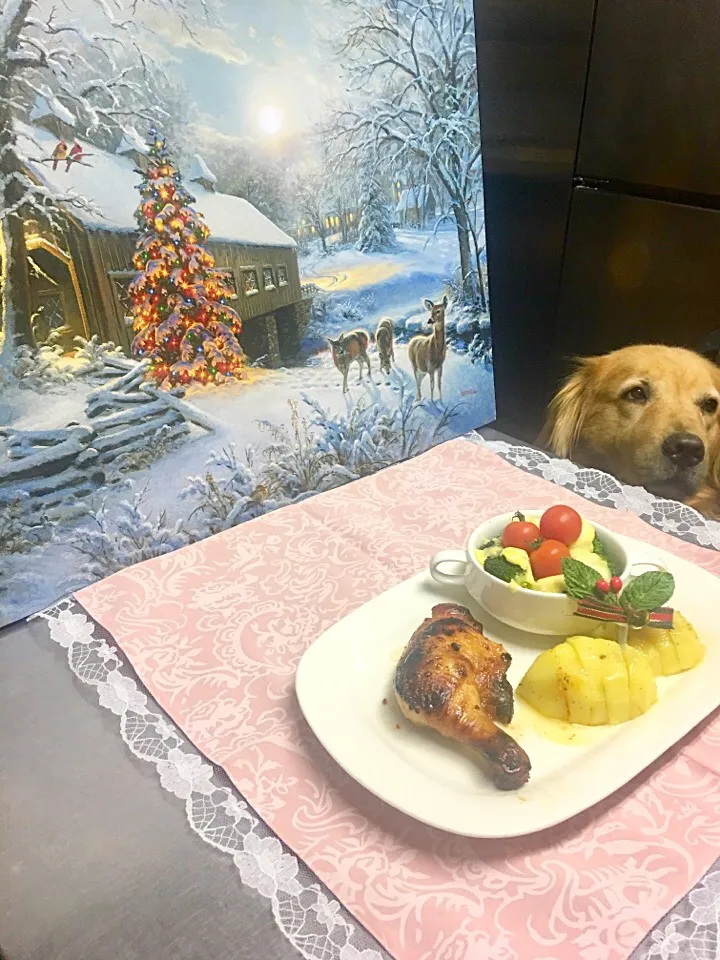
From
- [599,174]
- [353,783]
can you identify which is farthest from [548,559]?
[599,174]

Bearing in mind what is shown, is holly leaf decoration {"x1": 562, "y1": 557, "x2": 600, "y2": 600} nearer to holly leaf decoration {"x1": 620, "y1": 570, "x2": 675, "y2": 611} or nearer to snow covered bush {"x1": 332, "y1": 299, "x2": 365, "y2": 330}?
holly leaf decoration {"x1": 620, "y1": 570, "x2": 675, "y2": 611}

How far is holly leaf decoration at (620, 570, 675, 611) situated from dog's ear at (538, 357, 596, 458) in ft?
1.58

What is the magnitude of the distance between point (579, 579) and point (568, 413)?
52 cm

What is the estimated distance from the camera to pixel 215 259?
947 mm

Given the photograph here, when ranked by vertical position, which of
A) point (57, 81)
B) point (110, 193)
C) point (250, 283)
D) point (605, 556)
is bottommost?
point (605, 556)

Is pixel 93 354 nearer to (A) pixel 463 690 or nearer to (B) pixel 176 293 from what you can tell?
(B) pixel 176 293

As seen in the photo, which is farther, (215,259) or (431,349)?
(431,349)

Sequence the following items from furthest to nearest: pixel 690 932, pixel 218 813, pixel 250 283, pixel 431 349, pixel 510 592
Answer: pixel 431 349
pixel 250 283
pixel 510 592
pixel 218 813
pixel 690 932

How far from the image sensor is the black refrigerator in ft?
3.14

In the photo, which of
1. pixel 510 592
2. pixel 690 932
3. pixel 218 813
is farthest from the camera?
pixel 510 592

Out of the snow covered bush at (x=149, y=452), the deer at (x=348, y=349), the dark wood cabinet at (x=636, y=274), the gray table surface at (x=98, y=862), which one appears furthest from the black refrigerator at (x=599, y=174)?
the gray table surface at (x=98, y=862)

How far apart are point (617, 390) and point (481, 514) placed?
0.93 ft

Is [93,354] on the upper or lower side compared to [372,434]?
upper

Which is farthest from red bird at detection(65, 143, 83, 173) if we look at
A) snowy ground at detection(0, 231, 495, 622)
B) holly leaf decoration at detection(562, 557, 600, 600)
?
holly leaf decoration at detection(562, 557, 600, 600)
